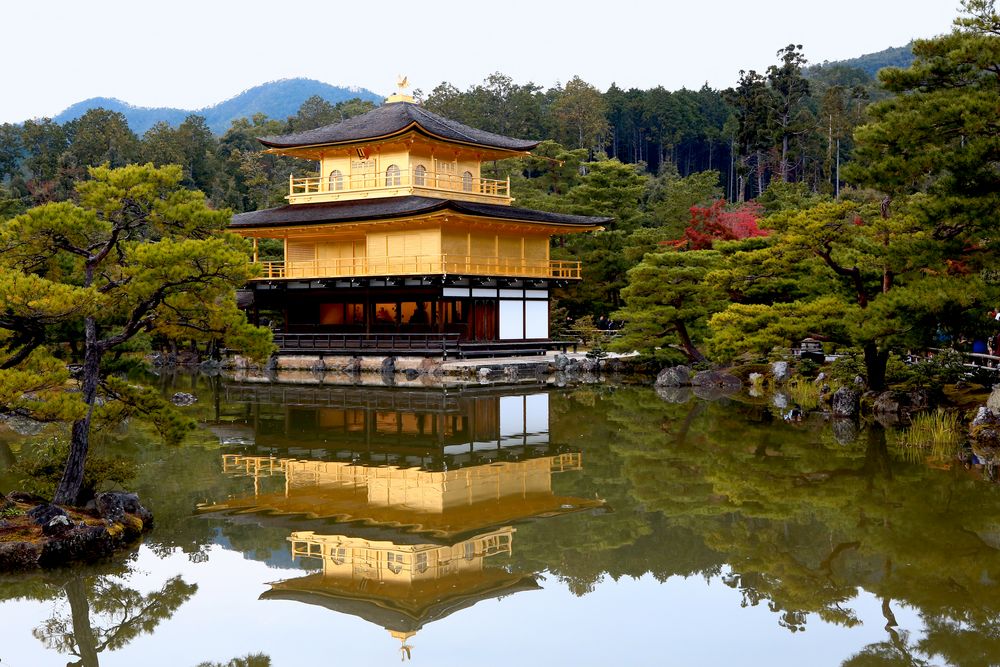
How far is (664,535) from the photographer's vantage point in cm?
1052

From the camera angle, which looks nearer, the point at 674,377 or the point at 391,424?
the point at 391,424

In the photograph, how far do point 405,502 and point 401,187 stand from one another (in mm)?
23806

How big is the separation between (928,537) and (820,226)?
1025 centimetres

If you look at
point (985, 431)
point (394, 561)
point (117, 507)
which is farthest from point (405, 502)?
point (985, 431)

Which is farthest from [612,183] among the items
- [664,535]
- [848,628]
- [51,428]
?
[848,628]

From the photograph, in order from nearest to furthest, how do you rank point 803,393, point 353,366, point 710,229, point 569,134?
1. point 803,393
2. point 353,366
3. point 710,229
4. point 569,134

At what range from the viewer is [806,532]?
10477mm

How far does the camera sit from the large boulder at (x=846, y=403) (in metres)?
19.8

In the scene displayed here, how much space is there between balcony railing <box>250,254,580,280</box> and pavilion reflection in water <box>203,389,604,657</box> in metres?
11.1

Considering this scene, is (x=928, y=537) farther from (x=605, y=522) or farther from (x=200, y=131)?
(x=200, y=131)

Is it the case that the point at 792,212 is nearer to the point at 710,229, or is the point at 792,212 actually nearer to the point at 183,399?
the point at 183,399

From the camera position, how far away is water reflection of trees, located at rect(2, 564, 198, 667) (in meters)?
7.56

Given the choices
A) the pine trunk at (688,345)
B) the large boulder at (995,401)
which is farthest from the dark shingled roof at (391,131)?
the large boulder at (995,401)

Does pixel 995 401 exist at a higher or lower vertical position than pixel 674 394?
higher
